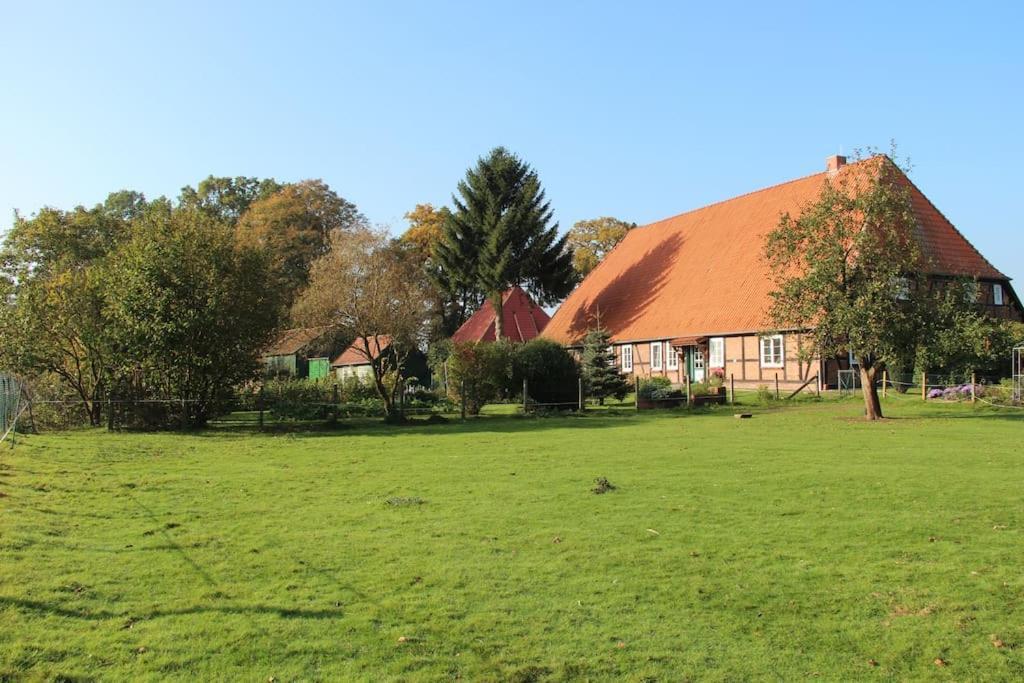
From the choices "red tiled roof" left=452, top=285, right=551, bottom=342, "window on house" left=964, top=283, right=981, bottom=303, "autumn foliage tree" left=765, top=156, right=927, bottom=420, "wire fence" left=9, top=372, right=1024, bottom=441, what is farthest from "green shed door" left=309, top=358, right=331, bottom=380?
"window on house" left=964, top=283, right=981, bottom=303

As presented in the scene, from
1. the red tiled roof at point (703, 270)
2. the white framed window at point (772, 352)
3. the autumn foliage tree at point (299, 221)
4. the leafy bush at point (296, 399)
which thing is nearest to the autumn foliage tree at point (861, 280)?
the red tiled roof at point (703, 270)

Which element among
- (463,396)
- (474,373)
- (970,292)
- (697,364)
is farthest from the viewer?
(697,364)

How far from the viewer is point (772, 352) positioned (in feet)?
114

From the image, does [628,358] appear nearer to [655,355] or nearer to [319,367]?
[655,355]

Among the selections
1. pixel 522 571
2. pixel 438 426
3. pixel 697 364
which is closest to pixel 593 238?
pixel 697 364

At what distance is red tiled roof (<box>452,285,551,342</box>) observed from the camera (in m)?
55.2

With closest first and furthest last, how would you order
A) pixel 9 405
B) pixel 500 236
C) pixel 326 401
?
pixel 9 405 → pixel 326 401 → pixel 500 236

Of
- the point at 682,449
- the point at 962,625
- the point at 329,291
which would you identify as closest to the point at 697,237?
the point at 329,291

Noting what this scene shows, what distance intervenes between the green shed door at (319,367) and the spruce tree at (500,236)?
12.4 metres

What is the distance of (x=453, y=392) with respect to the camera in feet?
97.8

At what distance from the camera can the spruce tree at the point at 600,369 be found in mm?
32875

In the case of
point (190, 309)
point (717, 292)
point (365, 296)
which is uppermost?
→ point (717, 292)

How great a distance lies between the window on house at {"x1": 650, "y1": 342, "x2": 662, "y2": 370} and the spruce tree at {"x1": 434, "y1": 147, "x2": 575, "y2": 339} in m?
10.9

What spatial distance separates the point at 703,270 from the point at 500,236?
12.9 meters
